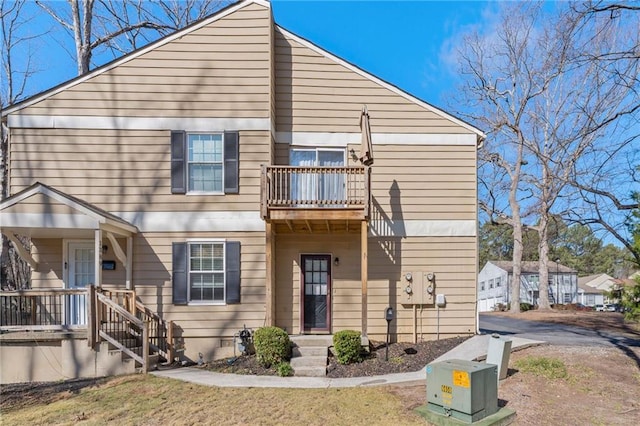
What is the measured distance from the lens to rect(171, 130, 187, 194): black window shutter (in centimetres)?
960

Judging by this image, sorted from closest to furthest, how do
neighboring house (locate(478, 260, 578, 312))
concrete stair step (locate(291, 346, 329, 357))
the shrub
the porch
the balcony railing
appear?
the shrub → the porch → concrete stair step (locate(291, 346, 329, 357)) → the balcony railing → neighboring house (locate(478, 260, 578, 312))

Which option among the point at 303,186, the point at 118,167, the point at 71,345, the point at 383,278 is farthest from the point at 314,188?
the point at 71,345

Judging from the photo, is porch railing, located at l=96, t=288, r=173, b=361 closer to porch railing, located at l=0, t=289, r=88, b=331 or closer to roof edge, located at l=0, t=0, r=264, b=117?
porch railing, located at l=0, t=289, r=88, b=331

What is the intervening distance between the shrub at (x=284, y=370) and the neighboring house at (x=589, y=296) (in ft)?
164

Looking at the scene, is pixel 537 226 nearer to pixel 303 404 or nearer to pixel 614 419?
pixel 614 419

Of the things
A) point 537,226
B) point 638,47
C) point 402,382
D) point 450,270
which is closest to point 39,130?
point 402,382

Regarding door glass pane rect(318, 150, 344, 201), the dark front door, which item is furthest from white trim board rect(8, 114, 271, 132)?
the dark front door

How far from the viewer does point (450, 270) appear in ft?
33.6

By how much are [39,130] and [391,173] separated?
8410 millimetres

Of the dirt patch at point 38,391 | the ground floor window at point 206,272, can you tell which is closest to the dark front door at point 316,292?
the ground floor window at point 206,272

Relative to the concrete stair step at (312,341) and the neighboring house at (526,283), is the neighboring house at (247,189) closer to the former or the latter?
the concrete stair step at (312,341)

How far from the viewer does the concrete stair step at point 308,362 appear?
815cm

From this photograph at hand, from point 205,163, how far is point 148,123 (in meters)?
1.63

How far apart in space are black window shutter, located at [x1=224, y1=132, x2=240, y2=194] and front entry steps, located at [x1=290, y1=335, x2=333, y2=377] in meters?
3.75
